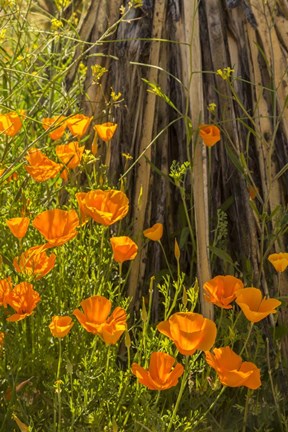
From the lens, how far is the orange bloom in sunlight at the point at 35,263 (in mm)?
2046

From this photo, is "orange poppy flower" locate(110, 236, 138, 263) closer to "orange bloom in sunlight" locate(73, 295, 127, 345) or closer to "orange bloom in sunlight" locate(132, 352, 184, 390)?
"orange bloom in sunlight" locate(73, 295, 127, 345)

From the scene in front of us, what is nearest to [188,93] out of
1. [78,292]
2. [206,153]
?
[206,153]

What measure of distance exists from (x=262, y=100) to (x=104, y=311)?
3.34ft

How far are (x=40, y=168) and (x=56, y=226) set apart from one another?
268 millimetres

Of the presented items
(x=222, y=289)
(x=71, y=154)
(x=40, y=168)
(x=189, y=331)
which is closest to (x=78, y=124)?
(x=71, y=154)

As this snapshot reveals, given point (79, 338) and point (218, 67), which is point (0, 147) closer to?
point (218, 67)

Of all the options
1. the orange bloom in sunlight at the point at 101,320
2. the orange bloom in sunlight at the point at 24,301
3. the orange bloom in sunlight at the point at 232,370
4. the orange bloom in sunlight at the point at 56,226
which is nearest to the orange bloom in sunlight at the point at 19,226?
the orange bloom in sunlight at the point at 56,226

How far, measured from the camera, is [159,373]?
1.85 metres

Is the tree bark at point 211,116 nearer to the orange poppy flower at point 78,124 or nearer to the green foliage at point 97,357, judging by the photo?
the green foliage at point 97,357

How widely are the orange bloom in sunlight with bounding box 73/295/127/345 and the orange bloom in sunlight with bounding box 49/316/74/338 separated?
2 centimetres

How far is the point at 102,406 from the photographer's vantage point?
80.6 inches

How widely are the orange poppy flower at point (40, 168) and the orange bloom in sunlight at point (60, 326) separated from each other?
491 millimetres

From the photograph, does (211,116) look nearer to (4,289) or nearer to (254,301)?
(254,301)

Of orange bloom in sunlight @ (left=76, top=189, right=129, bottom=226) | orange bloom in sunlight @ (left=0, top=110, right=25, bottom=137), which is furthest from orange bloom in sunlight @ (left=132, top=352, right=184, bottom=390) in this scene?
orange bloom in sunlight @ (left=0, top=110, right=25, bottom=137)
